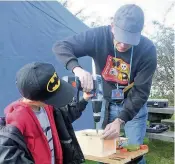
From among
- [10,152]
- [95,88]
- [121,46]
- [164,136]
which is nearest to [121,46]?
[121,46]

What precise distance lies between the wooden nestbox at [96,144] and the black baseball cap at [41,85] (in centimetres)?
71

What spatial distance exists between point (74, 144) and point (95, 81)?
40cm

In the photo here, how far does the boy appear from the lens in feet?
4.26

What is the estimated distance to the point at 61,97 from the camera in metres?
1.51

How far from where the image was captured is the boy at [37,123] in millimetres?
1299

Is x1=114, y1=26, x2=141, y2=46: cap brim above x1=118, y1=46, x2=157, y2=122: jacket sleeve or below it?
above

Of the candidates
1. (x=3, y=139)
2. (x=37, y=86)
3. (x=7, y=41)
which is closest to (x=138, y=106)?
(x=37, y=86)

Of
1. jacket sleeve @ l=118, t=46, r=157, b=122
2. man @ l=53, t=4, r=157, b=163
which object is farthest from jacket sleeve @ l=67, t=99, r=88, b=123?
jacket sleeve @ l=118, t=46, r=157, b=122

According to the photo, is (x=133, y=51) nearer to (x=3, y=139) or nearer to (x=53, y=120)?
(x=53, y=120)

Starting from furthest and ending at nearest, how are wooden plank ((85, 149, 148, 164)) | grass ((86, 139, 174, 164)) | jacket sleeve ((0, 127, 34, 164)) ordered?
1. grass ((86, 139, 174, 164))
2. wooden plank ((85, 149, 148, 164))
3. jacket sleeve ((0, 127, 34, 164))

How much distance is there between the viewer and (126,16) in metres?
2.01

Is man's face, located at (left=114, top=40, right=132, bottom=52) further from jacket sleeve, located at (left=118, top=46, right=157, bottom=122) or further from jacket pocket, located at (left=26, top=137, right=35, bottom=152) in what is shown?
jacket pocket, located at (left=26, top=137, right=35, bottom=152)

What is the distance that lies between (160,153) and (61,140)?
2869 millimetres

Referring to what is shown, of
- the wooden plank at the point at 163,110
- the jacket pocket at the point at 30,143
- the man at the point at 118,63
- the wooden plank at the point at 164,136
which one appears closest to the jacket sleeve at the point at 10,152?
the jacket pocket at the point at 30,143
